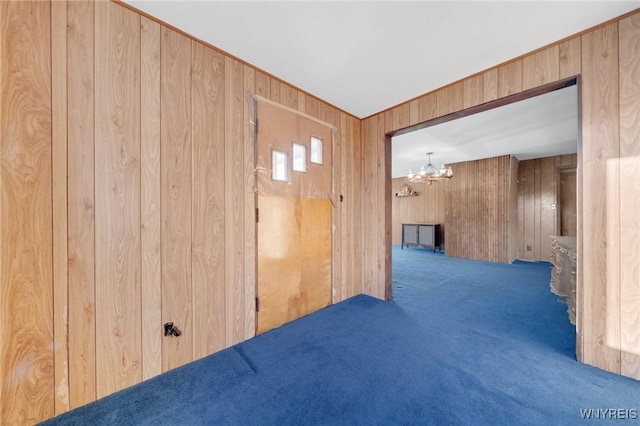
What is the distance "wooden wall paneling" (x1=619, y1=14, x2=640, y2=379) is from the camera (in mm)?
1613

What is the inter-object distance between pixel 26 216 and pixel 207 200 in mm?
940

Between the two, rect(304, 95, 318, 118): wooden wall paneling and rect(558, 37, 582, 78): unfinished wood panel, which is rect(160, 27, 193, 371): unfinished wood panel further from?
rect(558, 37, 582, 78): unfinished wood panel

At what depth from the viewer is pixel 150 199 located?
1648 millimetres

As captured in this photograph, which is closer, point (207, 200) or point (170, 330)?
point (170, 330)

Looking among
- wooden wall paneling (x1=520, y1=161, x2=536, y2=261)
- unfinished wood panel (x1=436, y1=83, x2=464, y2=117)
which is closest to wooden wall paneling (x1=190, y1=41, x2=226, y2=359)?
unfinished wood panel (x1=436, y1=83, x2=464, y2=117)

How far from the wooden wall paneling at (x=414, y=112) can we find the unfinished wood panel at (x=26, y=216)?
3.04m

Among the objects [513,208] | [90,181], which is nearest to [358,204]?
[90,181]

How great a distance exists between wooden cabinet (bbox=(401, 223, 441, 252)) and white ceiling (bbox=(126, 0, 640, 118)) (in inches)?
216

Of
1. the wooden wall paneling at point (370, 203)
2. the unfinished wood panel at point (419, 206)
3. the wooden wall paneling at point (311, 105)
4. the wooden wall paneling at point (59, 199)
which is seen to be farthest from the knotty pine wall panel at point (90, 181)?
the unfinished wood panel at point (419, 206)

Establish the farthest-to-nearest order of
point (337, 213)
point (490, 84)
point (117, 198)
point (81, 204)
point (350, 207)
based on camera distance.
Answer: point (350, 207) < point (337, 213) < point (490, 84) < point (117, 198) < point (81, 204)

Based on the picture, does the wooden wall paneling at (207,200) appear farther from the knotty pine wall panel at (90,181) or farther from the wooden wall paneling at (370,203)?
the wooden wall paneling at (370,203)

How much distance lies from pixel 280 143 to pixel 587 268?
2.76 metres

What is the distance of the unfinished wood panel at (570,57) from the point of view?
1.81 metres

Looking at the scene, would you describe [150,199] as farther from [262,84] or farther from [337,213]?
[337,213]
